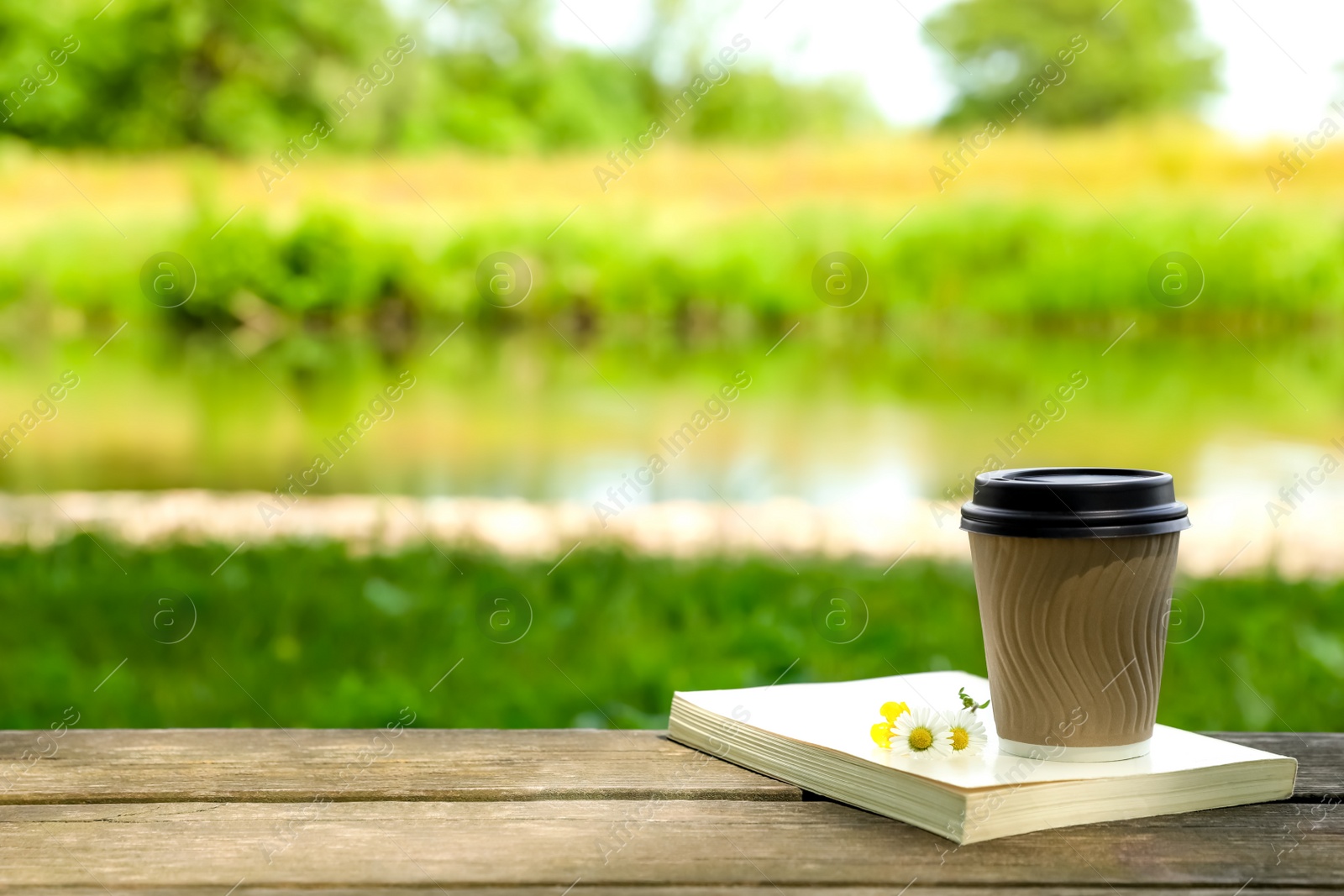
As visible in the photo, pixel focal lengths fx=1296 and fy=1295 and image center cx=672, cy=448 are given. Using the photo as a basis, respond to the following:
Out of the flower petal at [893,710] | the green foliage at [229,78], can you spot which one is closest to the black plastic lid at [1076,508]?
the flower petal at [893,710]

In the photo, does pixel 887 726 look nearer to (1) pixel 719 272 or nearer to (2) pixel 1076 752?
(2) pixel 1076 752

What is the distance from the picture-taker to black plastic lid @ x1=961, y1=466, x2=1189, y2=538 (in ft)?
2.30

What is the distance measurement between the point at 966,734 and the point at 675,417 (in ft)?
15.6

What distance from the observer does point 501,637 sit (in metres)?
2.25

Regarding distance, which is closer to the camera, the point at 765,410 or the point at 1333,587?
the point at 1333,587

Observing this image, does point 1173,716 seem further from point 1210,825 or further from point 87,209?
point 87,209

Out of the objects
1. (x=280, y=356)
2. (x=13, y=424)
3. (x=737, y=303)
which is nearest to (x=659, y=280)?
(x=737, y=303)

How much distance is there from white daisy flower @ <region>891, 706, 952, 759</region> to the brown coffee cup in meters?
0.04

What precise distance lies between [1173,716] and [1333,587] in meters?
0.97

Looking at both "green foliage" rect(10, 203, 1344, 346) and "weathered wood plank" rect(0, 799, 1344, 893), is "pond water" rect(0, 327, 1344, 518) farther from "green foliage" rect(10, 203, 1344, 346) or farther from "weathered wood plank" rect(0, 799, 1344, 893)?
"weathered wood plank" rect(0, 799, 1344, 893)

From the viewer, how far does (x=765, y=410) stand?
604 centimetres

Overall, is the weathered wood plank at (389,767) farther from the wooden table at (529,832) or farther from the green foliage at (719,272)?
the green foliage at (719,272)

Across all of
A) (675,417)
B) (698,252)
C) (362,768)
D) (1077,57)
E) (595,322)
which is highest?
(1077,57)

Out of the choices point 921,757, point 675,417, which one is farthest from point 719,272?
point 921,757
